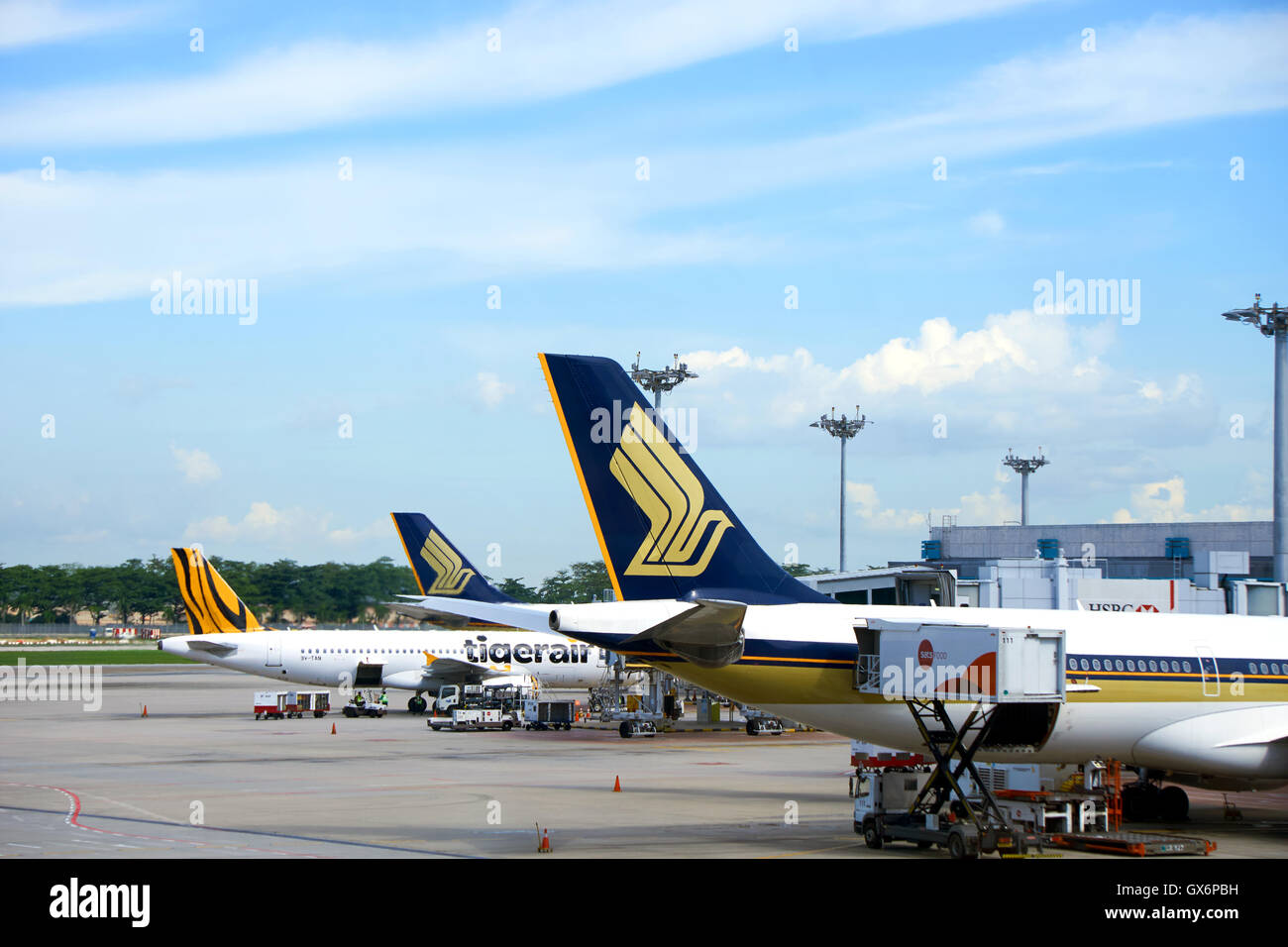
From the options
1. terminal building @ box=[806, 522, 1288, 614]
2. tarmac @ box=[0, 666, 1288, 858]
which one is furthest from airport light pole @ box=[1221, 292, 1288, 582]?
tarmac @ box=[0, 666, 1288, 858]

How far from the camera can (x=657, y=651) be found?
22203 mm

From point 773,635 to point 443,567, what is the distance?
49.7 m

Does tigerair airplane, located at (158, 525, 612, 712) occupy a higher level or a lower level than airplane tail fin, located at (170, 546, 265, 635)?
lower

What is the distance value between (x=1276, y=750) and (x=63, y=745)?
133 feet

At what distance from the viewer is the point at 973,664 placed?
2098 centimetres

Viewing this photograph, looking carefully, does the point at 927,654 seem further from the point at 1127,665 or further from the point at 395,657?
the point at 395,657

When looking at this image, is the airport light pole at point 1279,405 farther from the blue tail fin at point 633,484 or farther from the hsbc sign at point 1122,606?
the blue tail fin at point 633,484

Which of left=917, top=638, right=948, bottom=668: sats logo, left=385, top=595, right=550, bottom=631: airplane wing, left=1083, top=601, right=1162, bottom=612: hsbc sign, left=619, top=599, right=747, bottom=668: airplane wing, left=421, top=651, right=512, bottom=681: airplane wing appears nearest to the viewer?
left=619, top=599, right=747, bottom=668: airplane wing

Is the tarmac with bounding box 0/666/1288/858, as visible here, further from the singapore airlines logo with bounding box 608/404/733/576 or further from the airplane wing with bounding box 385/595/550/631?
the singapore airlines logo with bounding box 608/404/733/576

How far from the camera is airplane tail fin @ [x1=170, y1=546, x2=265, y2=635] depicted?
64312 mm

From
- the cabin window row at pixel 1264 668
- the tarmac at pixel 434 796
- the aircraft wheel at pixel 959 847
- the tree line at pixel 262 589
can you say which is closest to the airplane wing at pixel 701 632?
the tarmac at pixel 434 796

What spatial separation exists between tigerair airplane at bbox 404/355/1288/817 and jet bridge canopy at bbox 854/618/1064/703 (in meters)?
0.17

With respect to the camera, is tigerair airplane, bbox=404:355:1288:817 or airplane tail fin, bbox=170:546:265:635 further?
airplane tail fin, bbox=170:546:265:635
